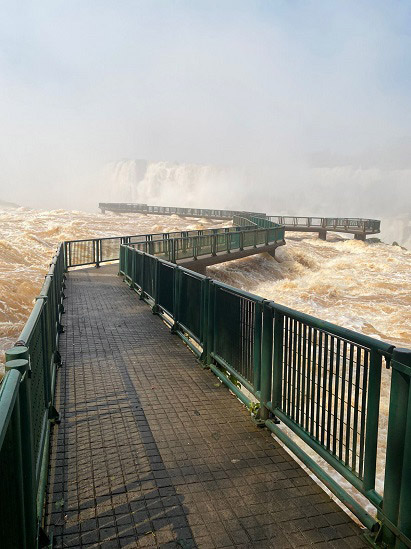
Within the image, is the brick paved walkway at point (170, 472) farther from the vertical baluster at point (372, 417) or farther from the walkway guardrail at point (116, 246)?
the walkway guardrail at point (116, 246)

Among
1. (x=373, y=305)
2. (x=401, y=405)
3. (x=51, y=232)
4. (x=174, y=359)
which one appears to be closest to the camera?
(x=401, y=405)

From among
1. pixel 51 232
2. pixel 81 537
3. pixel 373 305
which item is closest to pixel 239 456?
pixel 81 537

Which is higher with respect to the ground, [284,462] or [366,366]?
[366,366]

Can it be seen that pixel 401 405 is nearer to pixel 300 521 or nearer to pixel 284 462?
pixel 300 521

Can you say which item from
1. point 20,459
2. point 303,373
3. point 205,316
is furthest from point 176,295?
point 20,459

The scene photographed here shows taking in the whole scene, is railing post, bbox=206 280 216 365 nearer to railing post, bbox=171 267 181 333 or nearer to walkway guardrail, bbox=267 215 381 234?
railing post, bbox=171 267 181 333

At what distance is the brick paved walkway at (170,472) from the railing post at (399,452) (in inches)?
14.6

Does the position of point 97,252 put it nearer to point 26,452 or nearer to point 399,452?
point 26,452

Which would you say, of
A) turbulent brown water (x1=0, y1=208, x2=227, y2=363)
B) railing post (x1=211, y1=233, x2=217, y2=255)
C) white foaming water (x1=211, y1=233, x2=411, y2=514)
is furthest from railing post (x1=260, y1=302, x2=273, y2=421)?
railing post (x1=211, y1=233, x2=217, y2=255)

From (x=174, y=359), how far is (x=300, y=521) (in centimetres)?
429

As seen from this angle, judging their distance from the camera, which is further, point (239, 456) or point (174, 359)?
point (174, 359)

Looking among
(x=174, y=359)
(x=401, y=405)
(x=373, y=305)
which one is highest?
(x=401, y=405)

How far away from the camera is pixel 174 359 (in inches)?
300

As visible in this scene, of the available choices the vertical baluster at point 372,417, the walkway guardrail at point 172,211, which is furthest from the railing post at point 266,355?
the walkway guardrail at point 172,211
